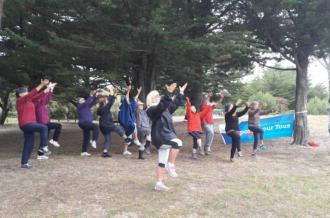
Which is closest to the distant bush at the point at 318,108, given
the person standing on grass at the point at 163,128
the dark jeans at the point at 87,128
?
the dark jeans at the point at 87,128

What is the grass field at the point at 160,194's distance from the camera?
5.82 metres

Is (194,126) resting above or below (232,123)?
below

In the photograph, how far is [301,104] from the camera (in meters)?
14.4

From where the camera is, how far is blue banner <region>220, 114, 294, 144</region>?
14.8 metres

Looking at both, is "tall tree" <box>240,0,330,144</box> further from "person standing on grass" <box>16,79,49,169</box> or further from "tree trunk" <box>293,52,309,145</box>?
"person standing on grass" <box>16,79,49,169</box>

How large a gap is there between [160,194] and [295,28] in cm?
893

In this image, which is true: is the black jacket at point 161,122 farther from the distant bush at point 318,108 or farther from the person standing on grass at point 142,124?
the distant bush at point 318,108

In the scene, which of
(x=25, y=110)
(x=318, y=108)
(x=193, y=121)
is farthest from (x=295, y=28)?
(x=318, y=108)

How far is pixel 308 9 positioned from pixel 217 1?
3128 mm

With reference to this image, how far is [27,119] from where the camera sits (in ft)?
27.3

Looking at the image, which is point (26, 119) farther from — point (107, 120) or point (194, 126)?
point (194, 126)

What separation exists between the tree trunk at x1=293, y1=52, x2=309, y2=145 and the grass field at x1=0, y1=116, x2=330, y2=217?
3.60 meters

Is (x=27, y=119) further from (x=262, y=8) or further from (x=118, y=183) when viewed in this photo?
(x=262, y=8)

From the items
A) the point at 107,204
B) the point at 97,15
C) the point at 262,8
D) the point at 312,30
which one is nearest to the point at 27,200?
the point at 107,204
